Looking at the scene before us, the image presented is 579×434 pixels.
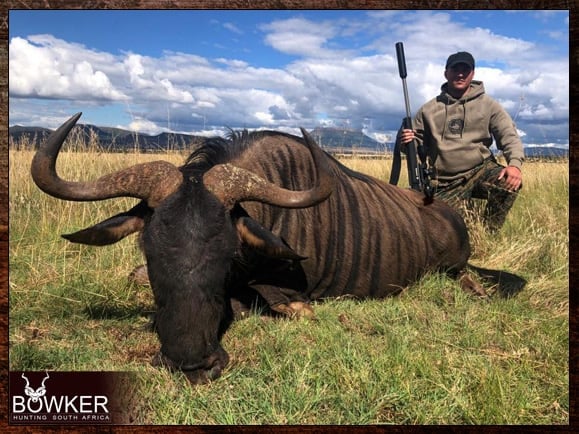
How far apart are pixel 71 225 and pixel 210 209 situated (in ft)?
11.5

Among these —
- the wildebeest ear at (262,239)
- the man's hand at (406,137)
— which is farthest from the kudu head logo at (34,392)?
the man's hand at (406,137)

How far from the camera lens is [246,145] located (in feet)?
14.0

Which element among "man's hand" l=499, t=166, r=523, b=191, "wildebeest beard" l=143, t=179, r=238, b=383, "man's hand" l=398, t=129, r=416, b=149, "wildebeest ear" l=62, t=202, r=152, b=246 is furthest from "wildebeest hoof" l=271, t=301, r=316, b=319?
"man's hand" l=499, t=166, r=523, b=191

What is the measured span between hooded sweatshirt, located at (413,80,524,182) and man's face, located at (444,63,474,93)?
13 centimetres

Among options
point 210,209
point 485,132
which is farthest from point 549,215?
point 210,209

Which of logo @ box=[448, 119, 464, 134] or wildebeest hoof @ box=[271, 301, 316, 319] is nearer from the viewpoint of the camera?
wildebeest hoof @ box=[271, 301, 316, 319]

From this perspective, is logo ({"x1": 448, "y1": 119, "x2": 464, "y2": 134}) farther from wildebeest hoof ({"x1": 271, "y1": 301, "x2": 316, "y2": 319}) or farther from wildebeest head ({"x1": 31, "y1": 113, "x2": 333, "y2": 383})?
wildebeest head ({"x1": 31, "y1": 113, "x2": 333, "y2": 383})

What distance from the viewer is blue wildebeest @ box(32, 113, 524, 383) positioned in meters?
2.85

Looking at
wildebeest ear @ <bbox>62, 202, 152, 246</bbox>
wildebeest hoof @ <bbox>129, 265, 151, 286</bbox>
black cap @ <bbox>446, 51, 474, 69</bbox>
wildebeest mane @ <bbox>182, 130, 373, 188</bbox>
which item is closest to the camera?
wildebeest ear @ <bbox>62, 202, 152, 246</bbox>

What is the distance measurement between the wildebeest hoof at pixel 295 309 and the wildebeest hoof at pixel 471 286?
65.8 inches

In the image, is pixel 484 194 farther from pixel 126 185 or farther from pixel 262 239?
pixel 126 185

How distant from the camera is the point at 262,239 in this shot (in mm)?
3250

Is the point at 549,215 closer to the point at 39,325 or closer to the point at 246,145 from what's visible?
the point at 246,145

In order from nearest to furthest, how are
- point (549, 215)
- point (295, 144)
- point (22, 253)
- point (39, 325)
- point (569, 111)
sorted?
point (569, 111) < point (39, 325) < point (295, 144) < point (22, 253) < point (549, 215)
